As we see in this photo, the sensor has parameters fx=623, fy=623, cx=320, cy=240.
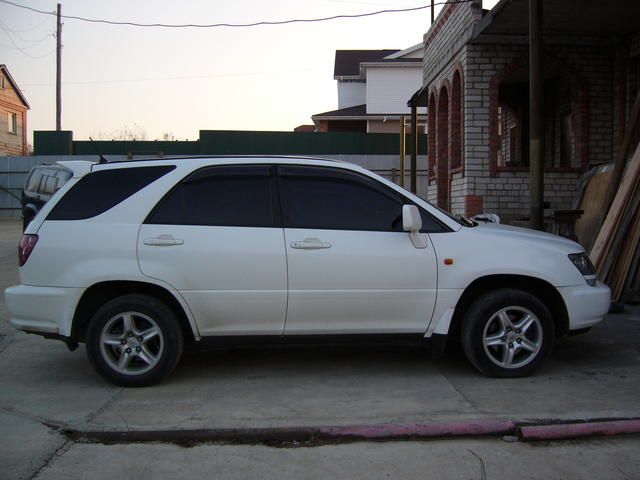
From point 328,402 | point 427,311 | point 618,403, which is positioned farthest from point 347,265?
point 618,403

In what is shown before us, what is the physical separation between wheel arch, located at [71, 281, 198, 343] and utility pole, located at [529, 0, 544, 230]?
206 inches

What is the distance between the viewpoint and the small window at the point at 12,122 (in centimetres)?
4397

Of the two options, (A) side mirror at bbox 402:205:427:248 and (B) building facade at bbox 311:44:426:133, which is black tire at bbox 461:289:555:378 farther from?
→ (B) building facade at bbox 311:44:426:133

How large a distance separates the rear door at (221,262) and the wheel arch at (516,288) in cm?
149

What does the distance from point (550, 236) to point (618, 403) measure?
1.57 m

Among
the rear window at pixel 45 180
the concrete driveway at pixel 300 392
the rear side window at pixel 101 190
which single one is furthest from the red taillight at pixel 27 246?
the rear window at pixel 45 180

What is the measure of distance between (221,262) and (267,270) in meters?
0.37

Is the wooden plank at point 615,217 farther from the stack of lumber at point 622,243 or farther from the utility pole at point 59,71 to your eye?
the utility pole at point 59,71

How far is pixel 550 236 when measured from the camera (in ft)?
18.1

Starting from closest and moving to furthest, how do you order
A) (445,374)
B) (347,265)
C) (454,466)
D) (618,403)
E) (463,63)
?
(454,466), (618,403), (347,265), (445,374), (463,63)

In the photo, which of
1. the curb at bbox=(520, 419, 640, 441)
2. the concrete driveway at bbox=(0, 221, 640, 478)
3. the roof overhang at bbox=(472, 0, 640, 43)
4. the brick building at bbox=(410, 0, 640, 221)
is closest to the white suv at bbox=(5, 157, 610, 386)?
the concrete driveway at bbox=(0, 221, 640, 478)

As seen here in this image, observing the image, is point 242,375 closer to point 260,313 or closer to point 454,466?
point 260,313

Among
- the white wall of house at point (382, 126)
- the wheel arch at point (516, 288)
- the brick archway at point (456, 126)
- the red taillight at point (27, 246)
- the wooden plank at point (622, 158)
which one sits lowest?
the wheel arch at point (516, 288)

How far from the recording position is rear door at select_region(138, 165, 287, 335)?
4930 millimetres
